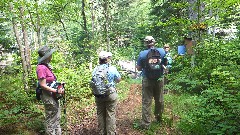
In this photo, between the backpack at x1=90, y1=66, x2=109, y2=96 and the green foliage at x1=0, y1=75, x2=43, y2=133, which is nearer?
the backpack at x1=90, y1=66, x2=109, y2=96

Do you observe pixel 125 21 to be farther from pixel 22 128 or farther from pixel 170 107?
pixel 22 128

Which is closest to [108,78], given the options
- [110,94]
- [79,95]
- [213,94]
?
[110,94]

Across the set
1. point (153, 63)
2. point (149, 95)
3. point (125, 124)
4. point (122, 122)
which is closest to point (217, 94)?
point (153, 63)

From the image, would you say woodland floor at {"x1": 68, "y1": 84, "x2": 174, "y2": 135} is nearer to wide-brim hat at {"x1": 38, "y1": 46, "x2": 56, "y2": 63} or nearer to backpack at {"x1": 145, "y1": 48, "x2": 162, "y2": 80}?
backpack at {"x1": 145, "y1": 48, "x2": 162, "y2": 80}

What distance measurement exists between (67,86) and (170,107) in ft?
11.5

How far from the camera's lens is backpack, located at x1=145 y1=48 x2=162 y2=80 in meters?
6.16

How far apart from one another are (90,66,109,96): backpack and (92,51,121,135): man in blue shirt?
0.22ft

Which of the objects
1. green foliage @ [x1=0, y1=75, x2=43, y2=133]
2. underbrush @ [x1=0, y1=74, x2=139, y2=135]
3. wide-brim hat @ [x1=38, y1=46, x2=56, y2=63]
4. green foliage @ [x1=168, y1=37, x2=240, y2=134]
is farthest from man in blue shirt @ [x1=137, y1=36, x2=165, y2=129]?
green foliage @ [x1=0, y1=75, x2=43, y2=133]

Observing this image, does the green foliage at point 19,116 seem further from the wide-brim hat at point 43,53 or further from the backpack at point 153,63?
the backpack at point 153,63

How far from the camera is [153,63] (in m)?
6.18

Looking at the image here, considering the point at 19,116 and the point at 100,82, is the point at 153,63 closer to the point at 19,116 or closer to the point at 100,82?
the point at 100,82

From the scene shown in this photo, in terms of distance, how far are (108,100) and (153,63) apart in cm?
153

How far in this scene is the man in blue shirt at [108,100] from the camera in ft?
17.7

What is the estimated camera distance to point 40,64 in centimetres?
490
